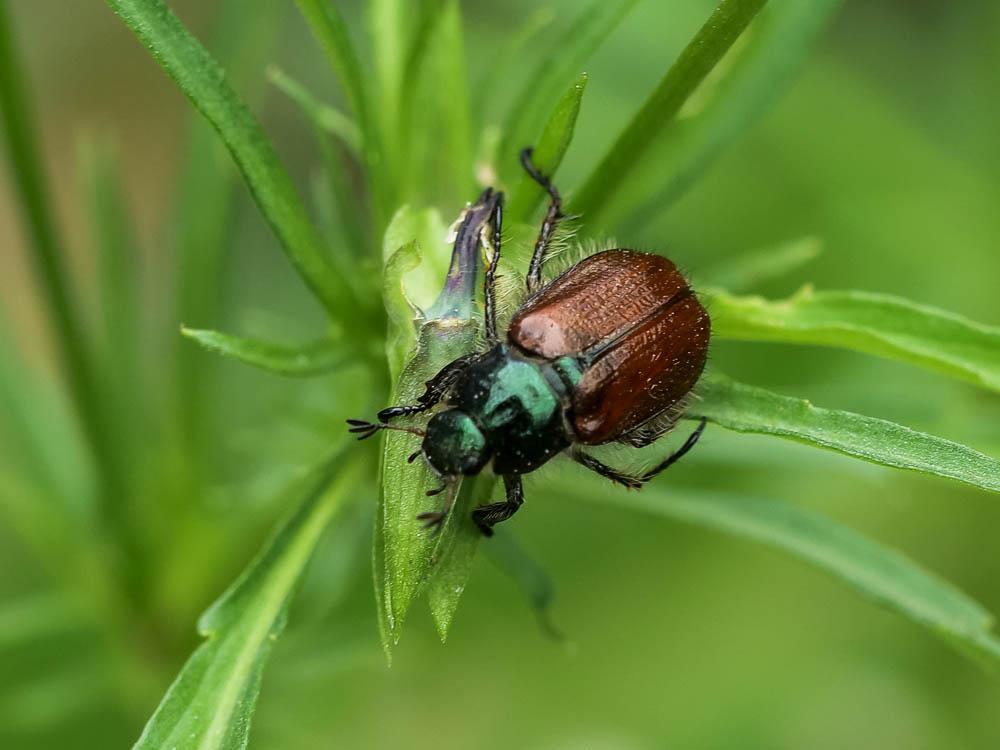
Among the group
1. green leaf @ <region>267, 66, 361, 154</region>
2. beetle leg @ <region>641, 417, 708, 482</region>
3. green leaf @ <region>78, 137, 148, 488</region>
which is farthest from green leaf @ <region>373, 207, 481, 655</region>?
green leaf @ <region>78, 137, 148, 488</region>

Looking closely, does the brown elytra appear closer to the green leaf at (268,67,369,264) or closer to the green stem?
the green leaf at (268,67,369,264)

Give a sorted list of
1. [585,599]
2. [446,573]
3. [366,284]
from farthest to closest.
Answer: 1. [585,599]
2. [366,284]
3. [446,573]

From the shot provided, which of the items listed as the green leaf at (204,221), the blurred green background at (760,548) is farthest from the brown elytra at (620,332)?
the blurred green background at (760,548)

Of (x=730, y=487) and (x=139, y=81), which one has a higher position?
(x=139, y=81)

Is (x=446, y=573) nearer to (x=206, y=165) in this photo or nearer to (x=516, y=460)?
(x=516, y=460)

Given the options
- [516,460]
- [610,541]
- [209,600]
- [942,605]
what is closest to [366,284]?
[516,460]

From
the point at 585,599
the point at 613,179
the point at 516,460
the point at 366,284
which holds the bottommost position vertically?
the point at 585,599
